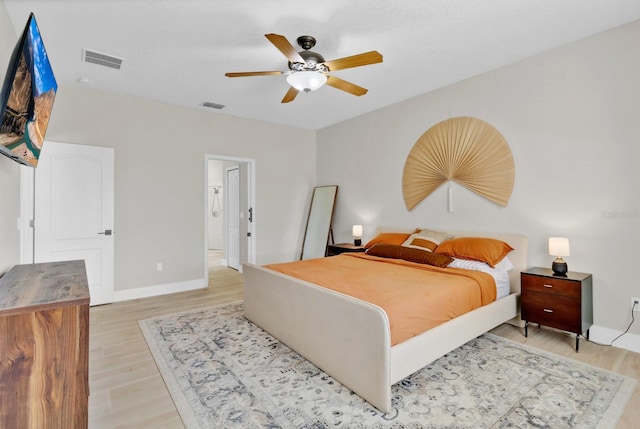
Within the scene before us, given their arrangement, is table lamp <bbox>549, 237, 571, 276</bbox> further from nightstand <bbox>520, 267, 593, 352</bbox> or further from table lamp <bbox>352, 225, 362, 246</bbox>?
table lamp <bbox>352, 225, 362, 246</bbox>

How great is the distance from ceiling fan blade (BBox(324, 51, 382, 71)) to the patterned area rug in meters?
2.42

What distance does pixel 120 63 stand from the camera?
3.36 metres

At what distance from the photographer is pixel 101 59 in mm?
3258

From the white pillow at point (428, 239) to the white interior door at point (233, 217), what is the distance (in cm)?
365

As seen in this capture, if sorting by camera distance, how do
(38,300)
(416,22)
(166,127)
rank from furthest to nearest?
(166,127), (416,22), (38,300)

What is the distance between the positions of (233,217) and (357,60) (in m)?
4.85

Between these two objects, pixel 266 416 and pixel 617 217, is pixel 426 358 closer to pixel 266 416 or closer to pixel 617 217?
pixel 266 416

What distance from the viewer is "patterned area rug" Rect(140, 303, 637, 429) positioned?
1.90 metres

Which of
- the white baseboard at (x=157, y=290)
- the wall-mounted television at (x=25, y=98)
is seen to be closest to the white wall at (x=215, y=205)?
the white baseboard at (x=157, y=290)

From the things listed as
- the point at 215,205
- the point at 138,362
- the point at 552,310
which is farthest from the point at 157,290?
the point at 215,205

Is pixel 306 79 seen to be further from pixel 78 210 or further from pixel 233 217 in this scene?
pixel 233 217

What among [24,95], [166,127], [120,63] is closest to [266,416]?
[24,95]

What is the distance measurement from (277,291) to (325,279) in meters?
0.45

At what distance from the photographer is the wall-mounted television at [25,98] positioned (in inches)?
61.5
